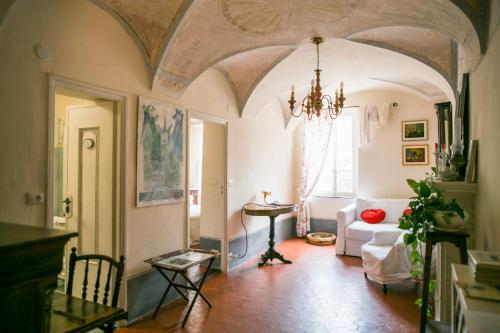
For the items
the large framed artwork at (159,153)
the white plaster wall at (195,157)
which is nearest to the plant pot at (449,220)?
the large framed artwork at (159,153)

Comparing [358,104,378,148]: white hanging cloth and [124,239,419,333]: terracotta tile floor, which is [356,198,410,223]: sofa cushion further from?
[124,239,419,333]: terracotta tile floor

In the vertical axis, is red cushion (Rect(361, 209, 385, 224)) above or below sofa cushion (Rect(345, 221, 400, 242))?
above

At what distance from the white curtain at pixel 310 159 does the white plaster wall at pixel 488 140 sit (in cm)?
438

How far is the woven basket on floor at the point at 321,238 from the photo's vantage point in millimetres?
6508

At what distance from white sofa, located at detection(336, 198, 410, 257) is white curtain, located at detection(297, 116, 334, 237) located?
115 cm

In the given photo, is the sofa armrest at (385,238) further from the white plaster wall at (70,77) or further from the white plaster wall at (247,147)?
the white plaster wall at (70,77)

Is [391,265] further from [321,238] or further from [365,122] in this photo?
[365,122]

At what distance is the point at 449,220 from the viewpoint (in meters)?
2.28

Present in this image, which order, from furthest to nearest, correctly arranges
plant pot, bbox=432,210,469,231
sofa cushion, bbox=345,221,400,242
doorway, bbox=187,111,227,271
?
sofa cushion, bbox=345,221,400,242 < doorway, bbox=187,111,227,271 < plant pot, bbox=432,210,469,231

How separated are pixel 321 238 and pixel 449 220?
441cm

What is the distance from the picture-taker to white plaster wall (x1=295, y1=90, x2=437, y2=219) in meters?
6.29

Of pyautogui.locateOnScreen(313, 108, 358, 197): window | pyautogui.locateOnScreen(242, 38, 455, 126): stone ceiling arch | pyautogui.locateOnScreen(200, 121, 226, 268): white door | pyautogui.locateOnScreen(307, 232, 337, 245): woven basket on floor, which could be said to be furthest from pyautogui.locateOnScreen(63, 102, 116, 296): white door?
pyautogui.locateOnScreen(313, 108, 358, 197): window

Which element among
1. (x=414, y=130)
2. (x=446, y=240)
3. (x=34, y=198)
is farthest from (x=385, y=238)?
(x=34, y=198)

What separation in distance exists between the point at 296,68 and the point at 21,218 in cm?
378
